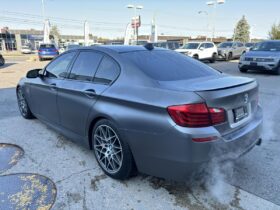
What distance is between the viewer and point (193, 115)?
2318mm

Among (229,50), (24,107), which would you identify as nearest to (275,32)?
(229,50)

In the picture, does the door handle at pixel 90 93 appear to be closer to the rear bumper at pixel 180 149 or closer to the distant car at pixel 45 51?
the rear bumper at pixel 180 149

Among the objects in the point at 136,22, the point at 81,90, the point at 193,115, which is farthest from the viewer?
the point at 136,22

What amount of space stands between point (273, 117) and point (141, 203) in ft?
13.6

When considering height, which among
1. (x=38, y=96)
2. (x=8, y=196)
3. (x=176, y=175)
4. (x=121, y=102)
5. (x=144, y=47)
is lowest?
(x=8, y=196)

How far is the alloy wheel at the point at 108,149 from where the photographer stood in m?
3.01

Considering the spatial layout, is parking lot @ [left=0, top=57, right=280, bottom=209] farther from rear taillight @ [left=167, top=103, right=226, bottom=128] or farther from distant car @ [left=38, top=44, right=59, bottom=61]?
distant car @ [left=38, top=44, right=59, bottom=61]

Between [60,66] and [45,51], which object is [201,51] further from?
[60,66]

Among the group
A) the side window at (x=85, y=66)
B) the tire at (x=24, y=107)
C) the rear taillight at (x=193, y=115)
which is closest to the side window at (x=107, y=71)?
the side window at (x=85, y=66)

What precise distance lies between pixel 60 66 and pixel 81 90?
995 millimetres

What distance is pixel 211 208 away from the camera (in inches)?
101

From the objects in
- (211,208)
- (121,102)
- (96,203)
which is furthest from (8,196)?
(211,208)

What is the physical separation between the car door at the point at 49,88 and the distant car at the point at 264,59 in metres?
10.7

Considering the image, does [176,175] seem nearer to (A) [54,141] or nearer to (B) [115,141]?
(B) [115,141]
